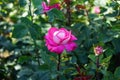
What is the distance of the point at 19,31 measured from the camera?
1928 mm

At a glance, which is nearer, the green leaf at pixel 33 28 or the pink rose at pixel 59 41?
the pink rose at pixel 59 41

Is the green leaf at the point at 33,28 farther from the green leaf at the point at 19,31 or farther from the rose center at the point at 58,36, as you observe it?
the rose center at the point at 58,36

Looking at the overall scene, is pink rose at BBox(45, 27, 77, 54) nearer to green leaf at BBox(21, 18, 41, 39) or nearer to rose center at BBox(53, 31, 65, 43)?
rose center at BBox(53, 31, 65, 43)

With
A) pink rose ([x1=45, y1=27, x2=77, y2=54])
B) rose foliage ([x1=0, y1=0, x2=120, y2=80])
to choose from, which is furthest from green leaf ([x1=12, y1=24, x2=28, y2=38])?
pink rose ([x1=45, y1=27, x2=77, y2=54])

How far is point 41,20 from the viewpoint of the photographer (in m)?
2.49

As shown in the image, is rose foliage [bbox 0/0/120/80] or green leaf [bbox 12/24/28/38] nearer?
rose foliage [bbox 0/0/120/80]

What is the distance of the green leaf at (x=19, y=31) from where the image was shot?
190cm

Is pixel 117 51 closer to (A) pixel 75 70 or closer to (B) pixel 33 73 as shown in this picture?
(A) pixel 75 70

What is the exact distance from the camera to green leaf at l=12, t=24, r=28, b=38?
1.90m

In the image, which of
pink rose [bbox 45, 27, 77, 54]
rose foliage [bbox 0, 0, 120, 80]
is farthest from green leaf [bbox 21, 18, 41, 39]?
pink rose [bbox 45, 27, 77, 54]

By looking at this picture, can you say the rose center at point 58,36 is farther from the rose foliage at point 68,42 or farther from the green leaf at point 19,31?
the green leaf at point 19,31

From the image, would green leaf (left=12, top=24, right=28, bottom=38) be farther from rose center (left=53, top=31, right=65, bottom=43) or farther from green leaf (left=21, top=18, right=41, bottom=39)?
rose center (left=53, top=31, right=65, bottom=43)

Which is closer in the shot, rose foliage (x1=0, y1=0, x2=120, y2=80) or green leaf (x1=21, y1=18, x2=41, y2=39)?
rose foliage (x1=0, y1=0, x2=120, y2=80)

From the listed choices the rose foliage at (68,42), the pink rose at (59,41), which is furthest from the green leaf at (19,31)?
the pink rose at (59,41)
